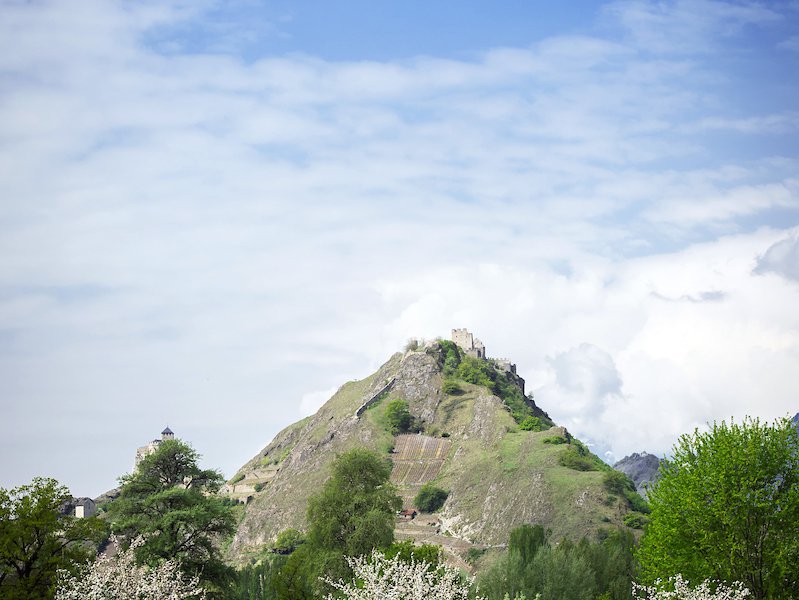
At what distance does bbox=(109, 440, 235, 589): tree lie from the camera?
7031 centimetres

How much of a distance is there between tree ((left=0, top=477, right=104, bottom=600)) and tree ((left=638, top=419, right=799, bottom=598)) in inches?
1632

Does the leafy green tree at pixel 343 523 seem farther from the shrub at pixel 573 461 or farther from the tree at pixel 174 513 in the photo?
the shrub at pixel 573 461

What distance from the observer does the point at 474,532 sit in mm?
148000

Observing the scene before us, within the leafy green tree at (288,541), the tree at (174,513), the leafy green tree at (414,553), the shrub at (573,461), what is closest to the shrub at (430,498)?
the leafy green tree at (288,541)

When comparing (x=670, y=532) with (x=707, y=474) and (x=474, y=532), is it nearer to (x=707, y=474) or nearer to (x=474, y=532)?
(x=707, y=474)

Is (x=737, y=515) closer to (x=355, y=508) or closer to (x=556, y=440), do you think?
(x=355, y=508)

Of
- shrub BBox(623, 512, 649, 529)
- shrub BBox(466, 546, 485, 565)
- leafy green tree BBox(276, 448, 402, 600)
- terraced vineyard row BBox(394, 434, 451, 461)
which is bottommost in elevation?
shrub BBox(466, 546, 485, 565)

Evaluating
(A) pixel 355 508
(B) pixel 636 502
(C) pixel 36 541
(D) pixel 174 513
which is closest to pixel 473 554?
(B) pixel 636 502

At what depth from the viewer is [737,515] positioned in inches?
2162

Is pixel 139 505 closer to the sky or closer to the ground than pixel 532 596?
closer to the sky

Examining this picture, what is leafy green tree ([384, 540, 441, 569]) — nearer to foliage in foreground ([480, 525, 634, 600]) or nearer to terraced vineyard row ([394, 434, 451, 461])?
foliage in foreground ([480, 525, 634, 600])

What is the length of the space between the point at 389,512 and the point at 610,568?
22.0m

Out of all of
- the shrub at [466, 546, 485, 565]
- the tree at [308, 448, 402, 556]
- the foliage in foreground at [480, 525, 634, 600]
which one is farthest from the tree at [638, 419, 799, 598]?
the shrub at [466, 546, 485, 565]

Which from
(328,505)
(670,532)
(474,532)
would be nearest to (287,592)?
(328,505)
